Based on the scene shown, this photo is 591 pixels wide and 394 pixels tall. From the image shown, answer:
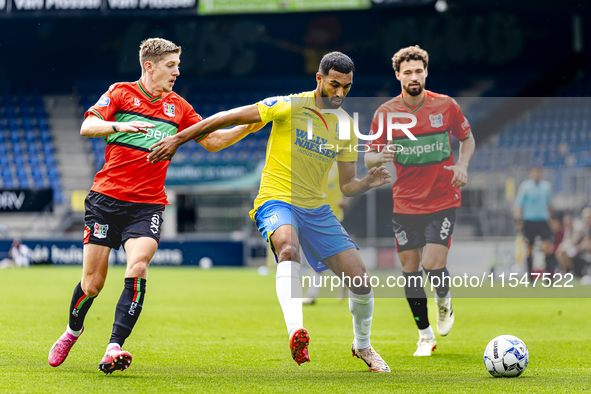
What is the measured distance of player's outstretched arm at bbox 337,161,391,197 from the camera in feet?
15.3

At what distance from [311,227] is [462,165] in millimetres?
1642

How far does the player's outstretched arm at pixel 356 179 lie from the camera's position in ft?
15.3

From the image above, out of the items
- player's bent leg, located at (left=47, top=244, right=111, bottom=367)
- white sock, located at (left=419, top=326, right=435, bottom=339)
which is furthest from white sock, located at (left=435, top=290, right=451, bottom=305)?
player's bent leg, located at (left=47, top=244, right=111, bottom=367)

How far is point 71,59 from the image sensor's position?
22922 millimetres

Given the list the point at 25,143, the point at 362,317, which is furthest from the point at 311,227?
the point at 25,143

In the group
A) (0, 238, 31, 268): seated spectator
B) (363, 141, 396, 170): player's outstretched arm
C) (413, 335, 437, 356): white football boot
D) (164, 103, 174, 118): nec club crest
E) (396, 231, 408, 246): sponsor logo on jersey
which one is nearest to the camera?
(164, 103, 174, 118): nec club crest

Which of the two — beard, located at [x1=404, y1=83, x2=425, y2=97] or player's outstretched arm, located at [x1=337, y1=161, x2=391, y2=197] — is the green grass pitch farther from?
beard, located at [x1=404, y1=83, x2=425, y2=97]

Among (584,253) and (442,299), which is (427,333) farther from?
(584,253)

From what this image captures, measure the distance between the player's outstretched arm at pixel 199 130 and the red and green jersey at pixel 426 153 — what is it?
1441mm

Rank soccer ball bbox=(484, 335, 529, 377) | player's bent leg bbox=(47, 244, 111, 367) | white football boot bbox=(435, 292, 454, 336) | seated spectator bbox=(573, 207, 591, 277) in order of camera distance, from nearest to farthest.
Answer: soccer ball bbox=(484, 335, 529, 377)
player's bent leg bbox=(47, 244, 111, 367)
white football boot bbox=(435, 292, 454, 336)
seated spectator bbox=(573, 207, 591, 277)

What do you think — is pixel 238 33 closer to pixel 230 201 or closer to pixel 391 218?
pixel 230 201

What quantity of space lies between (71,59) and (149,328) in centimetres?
1821

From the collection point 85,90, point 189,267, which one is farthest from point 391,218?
point 85,90

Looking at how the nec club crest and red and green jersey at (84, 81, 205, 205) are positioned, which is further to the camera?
the nec club crest
